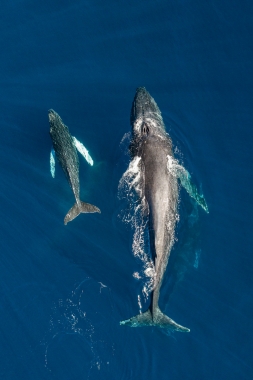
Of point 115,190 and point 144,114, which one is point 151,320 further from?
point 144,114

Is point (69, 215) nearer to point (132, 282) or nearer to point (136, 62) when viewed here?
point (132, 282)

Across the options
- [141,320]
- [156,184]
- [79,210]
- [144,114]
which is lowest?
[141,320]

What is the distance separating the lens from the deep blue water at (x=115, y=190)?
2378 cm

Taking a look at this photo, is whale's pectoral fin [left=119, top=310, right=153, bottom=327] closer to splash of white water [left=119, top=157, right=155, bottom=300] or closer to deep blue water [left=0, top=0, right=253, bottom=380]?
deep blue water [left=0, top=0, right=253, bottom=380]

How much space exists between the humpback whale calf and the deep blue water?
67cm

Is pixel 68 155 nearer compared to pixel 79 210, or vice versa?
pixel 79 210

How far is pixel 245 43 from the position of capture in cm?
2512

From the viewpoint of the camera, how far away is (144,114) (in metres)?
24.5

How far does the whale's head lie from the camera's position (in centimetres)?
→ 2416

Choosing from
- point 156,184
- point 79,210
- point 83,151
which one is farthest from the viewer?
point 83,151

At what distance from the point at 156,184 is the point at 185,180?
1932 mm

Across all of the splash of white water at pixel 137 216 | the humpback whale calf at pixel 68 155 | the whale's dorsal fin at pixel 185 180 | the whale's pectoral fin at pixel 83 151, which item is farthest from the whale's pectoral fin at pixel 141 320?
the whale's pectoral fin at pixel 83 151

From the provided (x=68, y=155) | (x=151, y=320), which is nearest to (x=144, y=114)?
(x=68, y=155)

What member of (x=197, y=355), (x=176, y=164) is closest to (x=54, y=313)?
(x=197, y=355)
